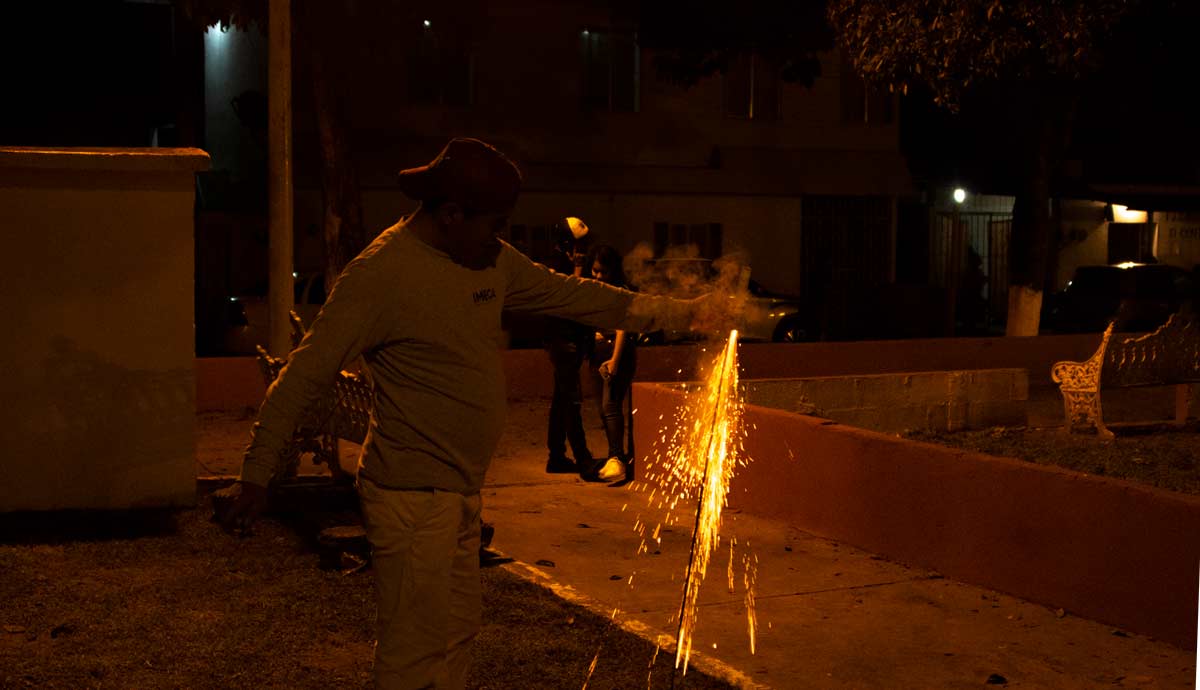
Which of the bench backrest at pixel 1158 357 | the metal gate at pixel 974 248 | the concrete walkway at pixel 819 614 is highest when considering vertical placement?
the metal gate at pixel 974 248

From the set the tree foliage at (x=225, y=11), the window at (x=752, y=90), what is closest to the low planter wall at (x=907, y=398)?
the tree foliage at (x=225, y=11)

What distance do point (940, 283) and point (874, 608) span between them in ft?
91.5

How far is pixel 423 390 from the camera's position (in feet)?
14.8

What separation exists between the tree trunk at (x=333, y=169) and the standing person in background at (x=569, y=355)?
300 inches

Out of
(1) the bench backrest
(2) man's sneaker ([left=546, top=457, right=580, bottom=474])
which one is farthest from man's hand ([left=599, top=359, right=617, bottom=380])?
(1) the bench backrest

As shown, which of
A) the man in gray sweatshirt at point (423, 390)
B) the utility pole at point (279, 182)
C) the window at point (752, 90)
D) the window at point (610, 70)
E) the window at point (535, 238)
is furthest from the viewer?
the window at point (752, 90)

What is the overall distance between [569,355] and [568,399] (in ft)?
1.08

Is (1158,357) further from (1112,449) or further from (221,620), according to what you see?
(221,620)

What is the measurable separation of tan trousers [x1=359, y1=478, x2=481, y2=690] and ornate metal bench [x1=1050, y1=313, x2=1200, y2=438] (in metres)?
8.72

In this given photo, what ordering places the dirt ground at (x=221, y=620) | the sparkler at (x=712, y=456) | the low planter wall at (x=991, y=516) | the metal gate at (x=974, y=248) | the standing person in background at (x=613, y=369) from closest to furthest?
1. the dirt ground at (x=221, y=620)
2. the low planter wall at (x=991, y=516)
3. the sparkler at (x=712, y=456)
4. the standing person in background at (x=613, y=369)
5. the metal gate at (x=974, y=248)

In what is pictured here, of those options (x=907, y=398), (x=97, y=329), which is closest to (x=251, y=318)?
(x=907, y=398)

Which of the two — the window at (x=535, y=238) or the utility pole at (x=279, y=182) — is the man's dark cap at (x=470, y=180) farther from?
the window at (x=535, y=238)

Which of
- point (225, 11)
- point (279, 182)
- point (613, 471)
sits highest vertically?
point (225, 11)

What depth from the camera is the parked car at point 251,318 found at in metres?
20.8
